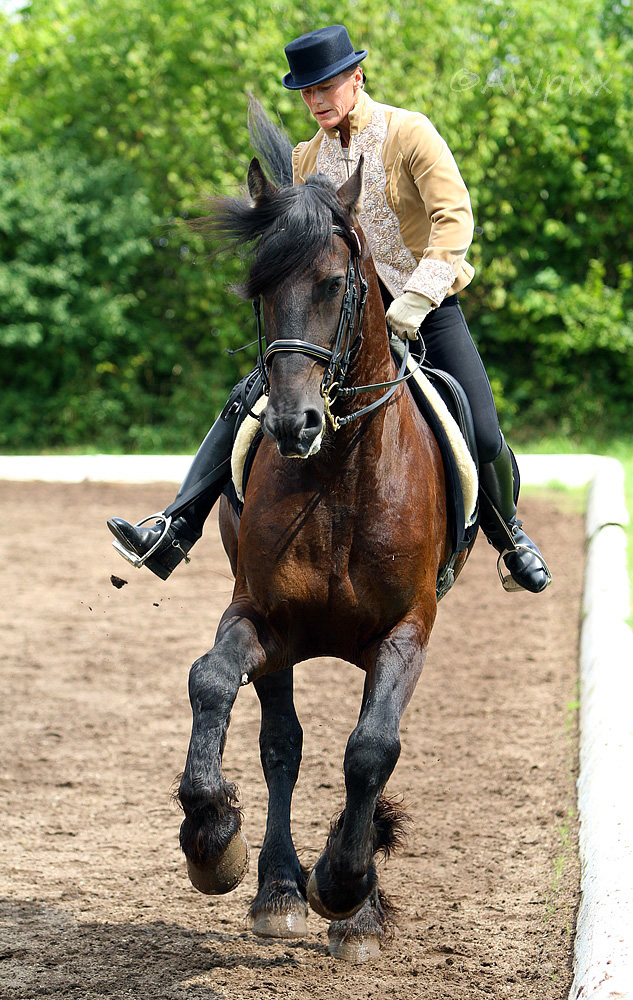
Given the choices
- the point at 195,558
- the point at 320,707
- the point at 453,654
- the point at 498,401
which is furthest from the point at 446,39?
the point at 320,707

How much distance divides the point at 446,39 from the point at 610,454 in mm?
6471

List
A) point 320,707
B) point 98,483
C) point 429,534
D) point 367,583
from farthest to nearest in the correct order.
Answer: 1. point 98,483
2. point 320,707
3. point 429,534
4. point 367,583

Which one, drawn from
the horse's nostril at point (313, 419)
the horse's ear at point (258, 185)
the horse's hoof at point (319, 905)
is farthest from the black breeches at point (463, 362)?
the horse's hoof at point (319, 905)

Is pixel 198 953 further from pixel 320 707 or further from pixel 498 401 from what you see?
pixel 498 401

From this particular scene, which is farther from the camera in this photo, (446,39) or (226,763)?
(446,39)

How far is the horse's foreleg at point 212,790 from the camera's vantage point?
3.26m

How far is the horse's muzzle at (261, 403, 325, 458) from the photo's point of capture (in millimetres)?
3002

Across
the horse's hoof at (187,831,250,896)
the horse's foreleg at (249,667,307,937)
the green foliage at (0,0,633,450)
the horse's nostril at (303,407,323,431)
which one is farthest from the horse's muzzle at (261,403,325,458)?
the green foliage at (0,0,633,450)

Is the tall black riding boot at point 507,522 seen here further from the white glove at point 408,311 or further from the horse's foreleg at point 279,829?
the horse's foreleg at point 279,829

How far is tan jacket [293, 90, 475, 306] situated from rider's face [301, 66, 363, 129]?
51 millimetres

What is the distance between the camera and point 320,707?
22.2 feet

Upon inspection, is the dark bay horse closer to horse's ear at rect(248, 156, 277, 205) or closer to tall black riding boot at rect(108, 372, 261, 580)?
horse's ear at rect(248, 156, 277, 205)

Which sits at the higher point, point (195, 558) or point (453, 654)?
point (453, 654)

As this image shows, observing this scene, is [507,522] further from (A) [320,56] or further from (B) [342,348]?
(A) [320,56]
